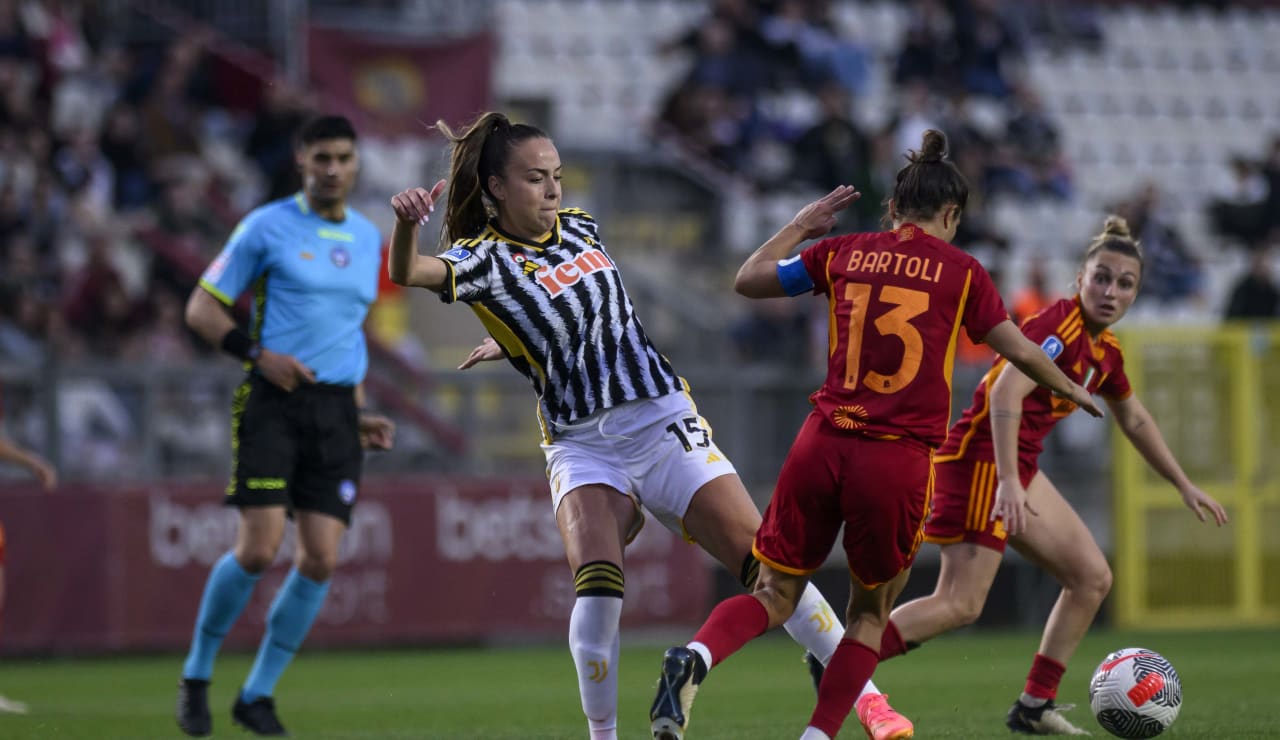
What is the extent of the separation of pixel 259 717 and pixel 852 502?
333 cm

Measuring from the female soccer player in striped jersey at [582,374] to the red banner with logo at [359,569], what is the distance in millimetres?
6913

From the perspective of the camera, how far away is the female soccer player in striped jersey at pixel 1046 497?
22.7 feet

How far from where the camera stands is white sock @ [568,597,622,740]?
560cm

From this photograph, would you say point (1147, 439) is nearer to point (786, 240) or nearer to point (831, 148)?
point (786, 240)

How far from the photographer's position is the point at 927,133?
5609mm

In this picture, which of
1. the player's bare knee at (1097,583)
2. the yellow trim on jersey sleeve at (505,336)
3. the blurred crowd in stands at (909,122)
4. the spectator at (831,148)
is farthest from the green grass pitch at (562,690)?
the spectator at (831,148)

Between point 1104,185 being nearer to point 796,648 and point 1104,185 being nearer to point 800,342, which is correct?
point 800,342

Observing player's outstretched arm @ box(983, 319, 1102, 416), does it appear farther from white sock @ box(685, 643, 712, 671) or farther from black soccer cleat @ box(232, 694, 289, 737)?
black soccer cleat @ box(232, 694, 289, 737)

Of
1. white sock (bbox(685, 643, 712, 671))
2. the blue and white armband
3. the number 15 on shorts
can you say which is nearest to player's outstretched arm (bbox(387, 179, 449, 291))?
the number 15 on shorts

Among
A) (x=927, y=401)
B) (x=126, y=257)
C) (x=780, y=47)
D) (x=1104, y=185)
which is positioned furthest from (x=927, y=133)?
(x=1104, y=185)

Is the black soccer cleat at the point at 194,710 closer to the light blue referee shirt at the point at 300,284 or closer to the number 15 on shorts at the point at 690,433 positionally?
the light blue referee shirt at the point at 300,284

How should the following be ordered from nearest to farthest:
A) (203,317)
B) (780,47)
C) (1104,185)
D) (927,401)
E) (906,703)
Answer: (927,401)
(203,317)
(906,703)
(780,47)
(1104,185)

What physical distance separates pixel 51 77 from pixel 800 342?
6487 millimetres

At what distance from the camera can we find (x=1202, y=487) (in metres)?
14.6
